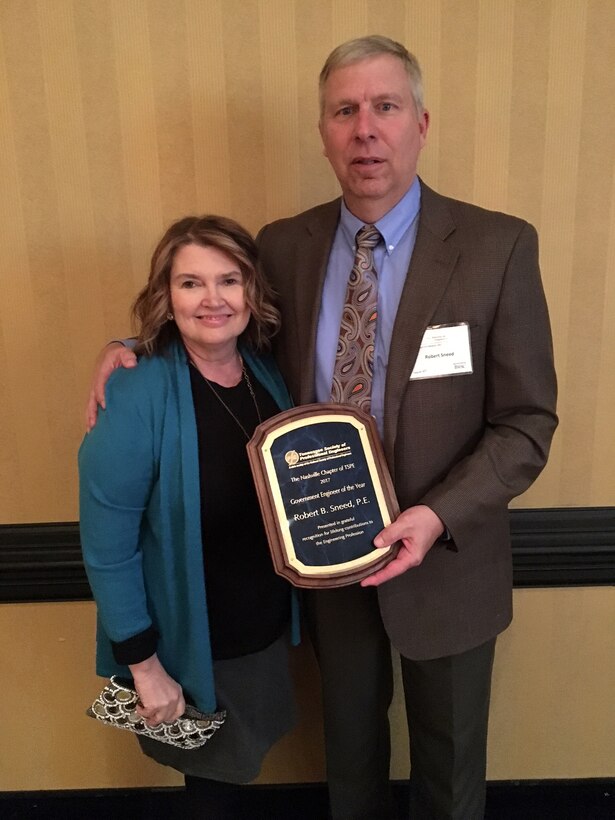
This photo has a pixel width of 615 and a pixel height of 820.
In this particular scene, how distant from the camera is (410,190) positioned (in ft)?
4.79

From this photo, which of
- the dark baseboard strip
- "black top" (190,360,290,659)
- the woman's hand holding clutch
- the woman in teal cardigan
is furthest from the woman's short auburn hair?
the dark baseboard strip

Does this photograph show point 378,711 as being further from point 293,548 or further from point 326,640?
point 293,548

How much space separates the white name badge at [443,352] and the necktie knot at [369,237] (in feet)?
0.80

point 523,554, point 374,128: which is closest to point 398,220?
point 374,128

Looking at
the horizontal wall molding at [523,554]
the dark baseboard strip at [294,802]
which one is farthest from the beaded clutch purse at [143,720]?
the dark baseboard strip at [294,802]

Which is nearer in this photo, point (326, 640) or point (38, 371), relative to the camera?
point (326, 640)

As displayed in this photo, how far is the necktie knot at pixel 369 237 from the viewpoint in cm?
145

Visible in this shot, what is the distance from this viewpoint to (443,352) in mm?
1383

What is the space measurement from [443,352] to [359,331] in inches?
7.4

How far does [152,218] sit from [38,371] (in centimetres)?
56

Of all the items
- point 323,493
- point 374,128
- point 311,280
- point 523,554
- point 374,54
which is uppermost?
point 374,54

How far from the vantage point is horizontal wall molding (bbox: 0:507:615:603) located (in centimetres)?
196

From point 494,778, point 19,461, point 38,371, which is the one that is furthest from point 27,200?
point 494,778

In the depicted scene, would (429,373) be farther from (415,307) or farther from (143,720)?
(143,720)
